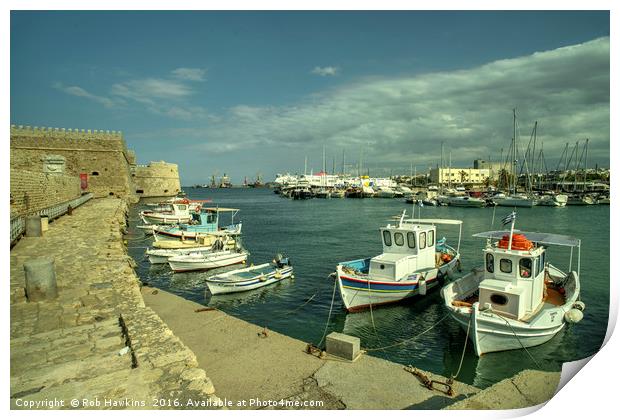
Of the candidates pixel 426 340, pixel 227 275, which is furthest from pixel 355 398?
pixel 227 275

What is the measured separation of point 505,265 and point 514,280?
1.58 ft

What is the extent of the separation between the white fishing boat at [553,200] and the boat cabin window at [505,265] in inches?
2364

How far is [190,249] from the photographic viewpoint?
72.3 ft

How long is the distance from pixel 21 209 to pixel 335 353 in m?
17.9

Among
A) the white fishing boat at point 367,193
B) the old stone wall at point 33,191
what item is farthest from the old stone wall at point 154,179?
the white fishing boat at point 367,193

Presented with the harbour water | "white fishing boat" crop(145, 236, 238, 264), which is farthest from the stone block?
"white fishing boat" crop(145, 236, 238, 264)

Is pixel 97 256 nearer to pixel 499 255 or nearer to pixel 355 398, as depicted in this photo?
pixel 355 398

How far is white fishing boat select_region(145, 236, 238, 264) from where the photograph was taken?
21031 mm

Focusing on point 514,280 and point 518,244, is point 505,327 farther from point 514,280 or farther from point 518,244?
point 518,244

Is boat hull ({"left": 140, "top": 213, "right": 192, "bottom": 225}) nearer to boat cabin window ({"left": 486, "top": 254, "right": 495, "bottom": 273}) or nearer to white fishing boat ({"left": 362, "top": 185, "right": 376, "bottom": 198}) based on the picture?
boat cabin window ({"left": 486, "top": 254, "right": 495, "bottom": 273})

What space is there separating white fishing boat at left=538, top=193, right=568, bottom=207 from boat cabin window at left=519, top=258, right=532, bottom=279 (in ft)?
197

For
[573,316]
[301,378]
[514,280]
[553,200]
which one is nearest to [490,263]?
[514,280]

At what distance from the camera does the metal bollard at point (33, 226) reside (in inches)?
648
